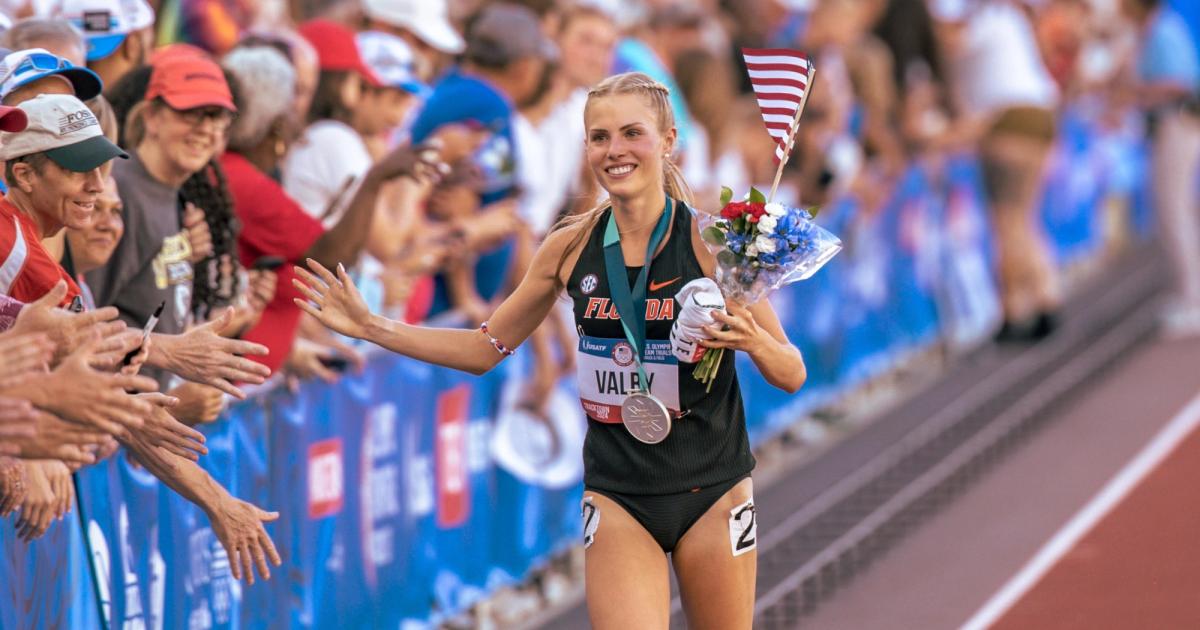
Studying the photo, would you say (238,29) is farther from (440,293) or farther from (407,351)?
(407,351)

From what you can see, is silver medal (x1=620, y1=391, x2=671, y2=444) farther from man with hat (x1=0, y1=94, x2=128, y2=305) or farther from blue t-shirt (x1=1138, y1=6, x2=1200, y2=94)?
blue t-shirt (x1=1138, y1=6, x2=1200, y2=94)

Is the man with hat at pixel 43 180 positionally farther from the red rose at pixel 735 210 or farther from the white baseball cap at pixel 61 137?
the red rose at pixel 735 210

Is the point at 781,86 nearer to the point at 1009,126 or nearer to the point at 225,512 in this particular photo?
the point at 225,512

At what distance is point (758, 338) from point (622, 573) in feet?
2.68

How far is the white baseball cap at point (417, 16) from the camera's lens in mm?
8305

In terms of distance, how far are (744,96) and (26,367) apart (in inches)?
339

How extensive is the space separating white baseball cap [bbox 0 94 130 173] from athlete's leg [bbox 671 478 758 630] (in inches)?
76.1

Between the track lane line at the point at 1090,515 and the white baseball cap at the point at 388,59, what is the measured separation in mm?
3523

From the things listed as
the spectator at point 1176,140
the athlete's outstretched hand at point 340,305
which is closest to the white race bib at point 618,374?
the athlete's outstretched hand at point 340,305

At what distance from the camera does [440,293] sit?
8539 millimetres

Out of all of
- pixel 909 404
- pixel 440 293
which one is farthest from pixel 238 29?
pixel 909 404

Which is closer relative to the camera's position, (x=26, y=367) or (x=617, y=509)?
(x=26, y=367)

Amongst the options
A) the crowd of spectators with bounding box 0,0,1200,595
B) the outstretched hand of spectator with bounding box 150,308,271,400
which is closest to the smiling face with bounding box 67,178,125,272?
the crowd of spectators with bounding box 0,0,1200,595

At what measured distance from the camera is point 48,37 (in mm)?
5883
